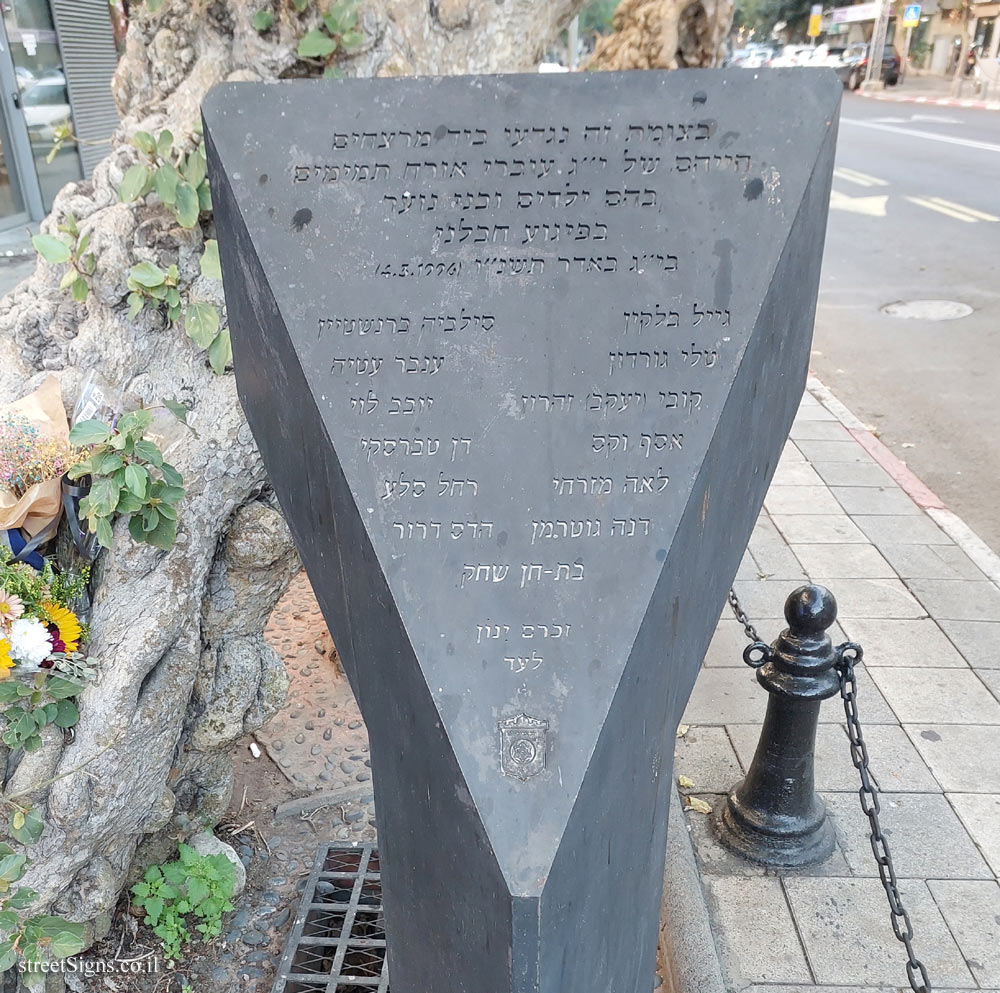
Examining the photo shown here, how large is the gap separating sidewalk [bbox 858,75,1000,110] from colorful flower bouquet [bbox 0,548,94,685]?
2959 cm

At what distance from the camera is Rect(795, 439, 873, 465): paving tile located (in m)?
6.01

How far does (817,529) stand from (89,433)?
4.10m

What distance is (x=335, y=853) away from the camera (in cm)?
306

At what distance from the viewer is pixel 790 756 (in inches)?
112

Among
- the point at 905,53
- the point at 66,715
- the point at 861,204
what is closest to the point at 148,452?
the point at 66,715

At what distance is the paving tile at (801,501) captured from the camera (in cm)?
533

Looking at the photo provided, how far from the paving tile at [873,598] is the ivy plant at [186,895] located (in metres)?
2.89

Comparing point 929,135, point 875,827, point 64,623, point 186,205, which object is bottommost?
point 929,135

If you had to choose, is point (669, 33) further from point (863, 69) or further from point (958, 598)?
point (863, 69)

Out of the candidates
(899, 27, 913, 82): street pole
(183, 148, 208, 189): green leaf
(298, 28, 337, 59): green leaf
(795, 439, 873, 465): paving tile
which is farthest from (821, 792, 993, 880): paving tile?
(899, 27, 913, 82): street pole

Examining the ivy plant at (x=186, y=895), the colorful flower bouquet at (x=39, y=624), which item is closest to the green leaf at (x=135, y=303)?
the colorful flower bouquet at (x=39, y=624)

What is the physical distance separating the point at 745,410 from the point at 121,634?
1.73 metres

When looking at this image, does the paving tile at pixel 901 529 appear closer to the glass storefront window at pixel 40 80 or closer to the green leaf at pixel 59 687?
the green leaf at pixel 59 687

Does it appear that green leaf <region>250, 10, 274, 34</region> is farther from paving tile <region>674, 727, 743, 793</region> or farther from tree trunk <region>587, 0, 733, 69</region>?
tree trunk <region>587, 0, 733, 69</region>
